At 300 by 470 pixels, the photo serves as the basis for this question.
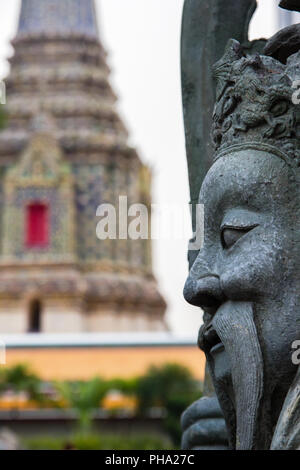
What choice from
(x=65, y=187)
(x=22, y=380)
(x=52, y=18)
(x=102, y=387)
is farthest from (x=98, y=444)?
(x=52, y=18)

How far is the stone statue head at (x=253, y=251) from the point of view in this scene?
265 cm

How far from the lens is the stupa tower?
94.7 ft

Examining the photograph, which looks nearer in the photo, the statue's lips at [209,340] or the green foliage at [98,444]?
the statue's lips at [209,340]

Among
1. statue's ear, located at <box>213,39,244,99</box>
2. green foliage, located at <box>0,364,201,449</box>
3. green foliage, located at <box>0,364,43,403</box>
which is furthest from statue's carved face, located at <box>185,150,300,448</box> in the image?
green foliage, located at <box>0,364,43,403</box>

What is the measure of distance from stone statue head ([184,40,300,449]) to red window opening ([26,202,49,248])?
2716 cm

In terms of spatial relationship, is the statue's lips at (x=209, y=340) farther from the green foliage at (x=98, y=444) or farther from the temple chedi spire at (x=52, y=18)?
the temple chedi spire at (x=52, y=18)

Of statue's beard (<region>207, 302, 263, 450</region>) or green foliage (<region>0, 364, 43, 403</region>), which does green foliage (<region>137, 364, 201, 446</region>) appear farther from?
statue's beard (<region>207, 302, 263, 450</region>)

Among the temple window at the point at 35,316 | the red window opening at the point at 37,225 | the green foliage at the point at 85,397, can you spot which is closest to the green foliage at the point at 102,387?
the green foliage at the point at 85,397

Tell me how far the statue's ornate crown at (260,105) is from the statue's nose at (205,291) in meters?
0.38

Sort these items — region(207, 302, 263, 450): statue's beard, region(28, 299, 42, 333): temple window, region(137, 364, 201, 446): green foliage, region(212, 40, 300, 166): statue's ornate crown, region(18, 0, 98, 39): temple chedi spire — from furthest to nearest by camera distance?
1. region(18, 0, 98, 39): temple chedi spire
2. region(28, 299, 42, 333): temple window
3. region(137, 364, 201, 446): green foliage
4. region(212, 40, 300, 166): statue's ornate crown
5. region(207, 302, 263, 450): statue's beard

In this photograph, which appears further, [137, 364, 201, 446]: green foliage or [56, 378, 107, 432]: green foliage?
[137, 364, 201, 446]: green foliage

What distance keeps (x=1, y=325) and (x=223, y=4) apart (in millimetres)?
25486

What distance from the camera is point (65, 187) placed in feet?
98.5

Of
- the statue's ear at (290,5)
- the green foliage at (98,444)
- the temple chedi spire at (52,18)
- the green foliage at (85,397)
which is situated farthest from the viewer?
the temple chedi spire at (52,18)
